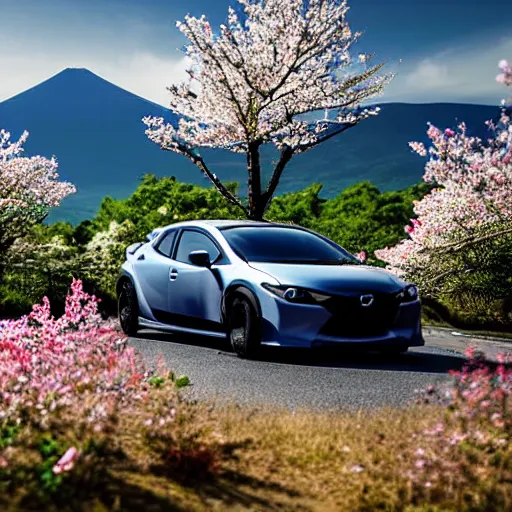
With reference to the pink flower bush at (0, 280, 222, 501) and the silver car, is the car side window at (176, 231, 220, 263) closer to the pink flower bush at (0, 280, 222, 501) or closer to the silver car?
the silver car

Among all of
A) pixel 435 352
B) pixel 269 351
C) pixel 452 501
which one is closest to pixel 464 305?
pixel 435 352

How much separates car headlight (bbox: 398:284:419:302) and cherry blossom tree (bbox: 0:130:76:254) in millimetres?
11511

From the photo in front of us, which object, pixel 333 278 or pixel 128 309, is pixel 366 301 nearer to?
pixel 333 278

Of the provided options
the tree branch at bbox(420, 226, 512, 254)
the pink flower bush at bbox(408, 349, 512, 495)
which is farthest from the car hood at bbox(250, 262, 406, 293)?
the tree branch at bbox(420, 226, 512, 254)

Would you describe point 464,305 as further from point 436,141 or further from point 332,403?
point 332,403

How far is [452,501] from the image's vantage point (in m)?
4.59

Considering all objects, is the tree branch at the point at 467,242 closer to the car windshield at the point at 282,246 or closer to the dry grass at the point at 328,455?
the car windshield at the point at 282,246

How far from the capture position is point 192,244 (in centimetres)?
1052

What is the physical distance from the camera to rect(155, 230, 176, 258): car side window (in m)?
10.9

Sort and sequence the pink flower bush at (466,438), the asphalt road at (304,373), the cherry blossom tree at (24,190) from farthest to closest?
the cherry blossom tree at (24,190), the asphalt road at (304,373), the pink flower bush at (466,438)

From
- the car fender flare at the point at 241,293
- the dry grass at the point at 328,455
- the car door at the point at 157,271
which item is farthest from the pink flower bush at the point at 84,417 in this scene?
the car door at the point at 157,271

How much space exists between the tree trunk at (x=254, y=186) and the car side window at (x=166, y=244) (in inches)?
422

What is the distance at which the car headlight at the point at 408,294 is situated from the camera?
9.11 metres

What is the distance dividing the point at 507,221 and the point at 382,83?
10.0m
